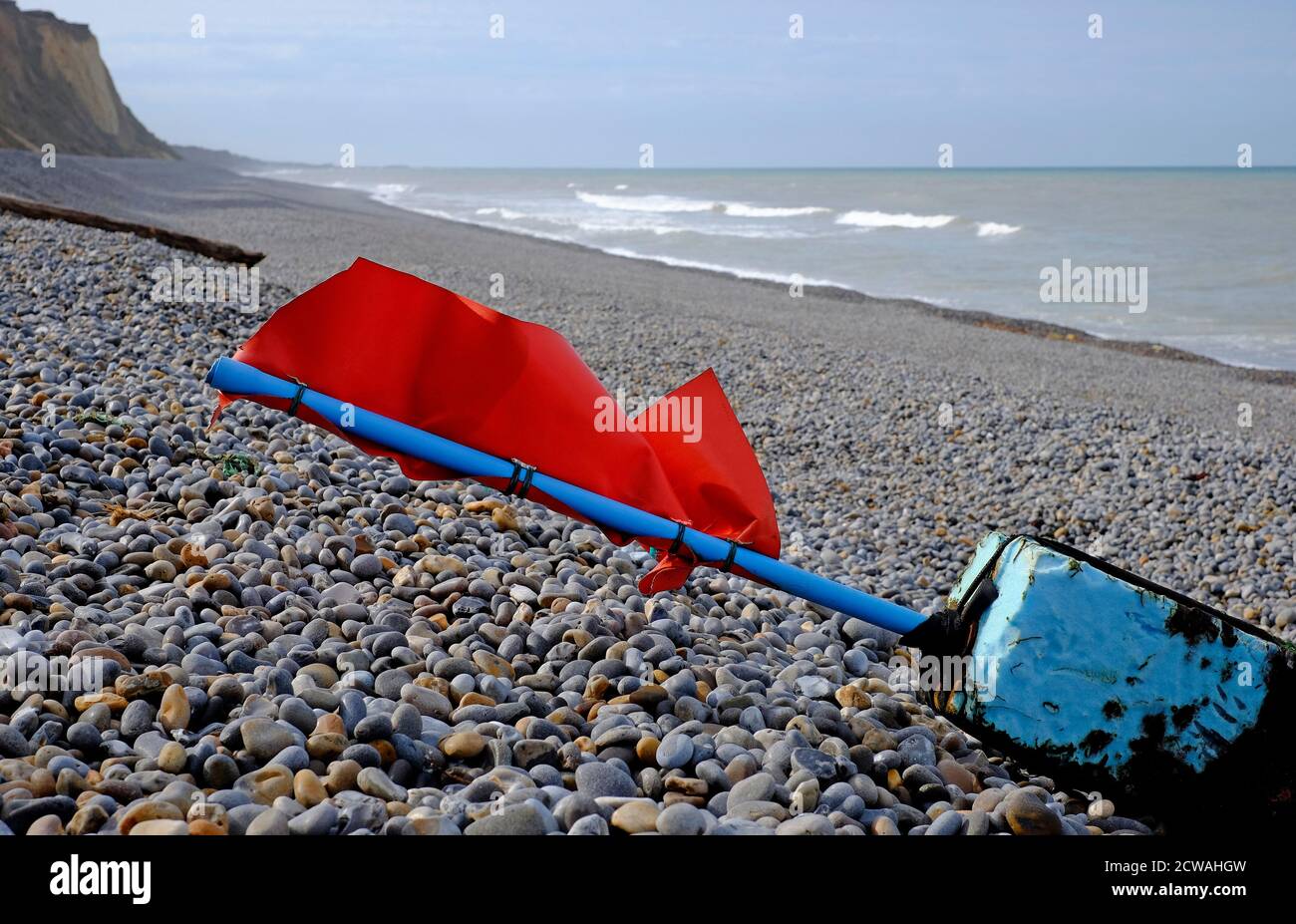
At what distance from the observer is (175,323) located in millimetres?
6566

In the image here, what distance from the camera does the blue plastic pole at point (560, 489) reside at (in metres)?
2.75

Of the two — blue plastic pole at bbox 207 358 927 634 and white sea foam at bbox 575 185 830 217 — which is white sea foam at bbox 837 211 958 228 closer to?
white sea foam at bbox 575 185 830 217

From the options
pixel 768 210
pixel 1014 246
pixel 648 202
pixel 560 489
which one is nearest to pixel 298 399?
pixel 560 489

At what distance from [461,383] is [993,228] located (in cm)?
3492

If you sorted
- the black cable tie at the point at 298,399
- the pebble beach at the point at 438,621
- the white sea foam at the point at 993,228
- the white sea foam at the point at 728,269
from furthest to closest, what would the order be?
the white sea foam at the point at 993,228, the white sea foam at the point at 728,269, the black cable tie at the point at 298,399, the pebble beach at the point at 438,621

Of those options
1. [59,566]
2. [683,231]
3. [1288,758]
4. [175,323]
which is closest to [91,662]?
[59,566]

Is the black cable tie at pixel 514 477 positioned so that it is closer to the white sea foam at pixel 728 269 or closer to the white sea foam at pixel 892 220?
the white sea foam at pixel 728 269

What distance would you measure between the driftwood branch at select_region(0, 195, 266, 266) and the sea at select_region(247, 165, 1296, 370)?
13.4m

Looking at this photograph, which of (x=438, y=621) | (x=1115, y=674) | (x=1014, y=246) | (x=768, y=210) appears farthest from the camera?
(x=768, y=210)

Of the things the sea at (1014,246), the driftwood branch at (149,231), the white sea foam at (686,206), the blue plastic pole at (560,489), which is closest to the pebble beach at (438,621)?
the blue plastic pole at (560,489)

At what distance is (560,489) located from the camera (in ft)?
9.33

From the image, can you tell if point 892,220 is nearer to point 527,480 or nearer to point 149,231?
point 149,231

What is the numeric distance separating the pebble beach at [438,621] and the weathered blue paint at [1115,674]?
0.15 m
